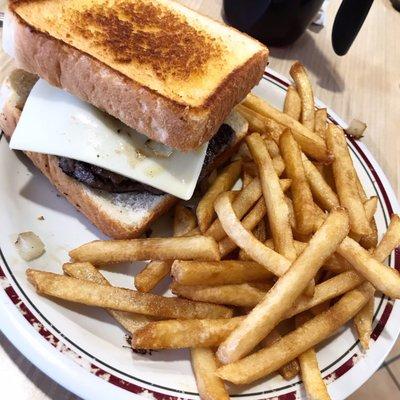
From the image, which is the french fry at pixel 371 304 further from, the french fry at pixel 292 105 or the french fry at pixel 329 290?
the french fry at pixel 292 105

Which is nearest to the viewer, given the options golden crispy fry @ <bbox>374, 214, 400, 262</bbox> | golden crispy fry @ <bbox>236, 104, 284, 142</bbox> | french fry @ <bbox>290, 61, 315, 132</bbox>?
golden crispy fry @ <bbox>374, 214, 400, 262</bbox>

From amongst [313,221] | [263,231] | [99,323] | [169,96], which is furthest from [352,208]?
[99,323]

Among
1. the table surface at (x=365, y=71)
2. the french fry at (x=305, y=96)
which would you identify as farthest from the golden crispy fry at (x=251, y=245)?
the table surface at (x=365, y=71)

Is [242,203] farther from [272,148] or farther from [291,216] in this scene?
[272,148]

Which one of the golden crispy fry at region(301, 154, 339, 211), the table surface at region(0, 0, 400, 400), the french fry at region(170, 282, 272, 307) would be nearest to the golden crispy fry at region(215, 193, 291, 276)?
the french fry at region(170, 282, 272, 307)

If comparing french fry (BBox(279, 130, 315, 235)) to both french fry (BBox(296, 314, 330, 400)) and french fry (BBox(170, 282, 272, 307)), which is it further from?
french fry (BBox(296, 314, 330, 400))

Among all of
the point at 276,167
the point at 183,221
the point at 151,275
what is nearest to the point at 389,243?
the point at 276,167

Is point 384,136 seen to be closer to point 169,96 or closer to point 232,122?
point 232,122
